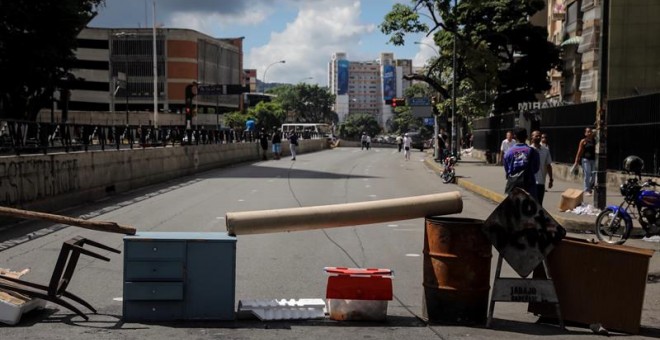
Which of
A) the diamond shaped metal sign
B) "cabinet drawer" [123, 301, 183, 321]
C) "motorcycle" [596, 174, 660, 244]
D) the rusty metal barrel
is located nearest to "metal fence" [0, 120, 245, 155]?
"cabinet drawer" [123, 301, 183, 321]

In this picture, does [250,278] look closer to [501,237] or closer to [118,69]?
[501,237]

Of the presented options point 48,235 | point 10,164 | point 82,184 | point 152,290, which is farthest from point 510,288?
point 82,184

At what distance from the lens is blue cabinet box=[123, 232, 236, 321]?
6.32 metres

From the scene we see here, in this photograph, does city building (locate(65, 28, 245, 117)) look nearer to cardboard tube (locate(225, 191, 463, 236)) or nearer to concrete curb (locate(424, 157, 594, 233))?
concrete curb (locate(424, 157, 594, 233))

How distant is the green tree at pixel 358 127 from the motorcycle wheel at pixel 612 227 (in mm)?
155718

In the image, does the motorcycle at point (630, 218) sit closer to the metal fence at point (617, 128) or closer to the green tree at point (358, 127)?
the metal fence at point (617, 128)

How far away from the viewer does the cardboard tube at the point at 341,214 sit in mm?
6582

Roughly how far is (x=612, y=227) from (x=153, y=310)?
8.51m

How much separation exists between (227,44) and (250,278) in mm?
123206

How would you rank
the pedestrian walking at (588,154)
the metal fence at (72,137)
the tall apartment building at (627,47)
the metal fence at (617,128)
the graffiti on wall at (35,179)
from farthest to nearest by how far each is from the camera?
1. the tall apartment building at (627,47)
2. the metal fence at (617,128)
3. the pedestrian walking at (588,154)
4. the metal fence at (72,137)
5. the graffiti on wall at (35,179)

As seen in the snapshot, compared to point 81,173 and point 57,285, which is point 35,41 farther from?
point 57,285

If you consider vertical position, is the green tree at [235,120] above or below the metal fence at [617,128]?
above

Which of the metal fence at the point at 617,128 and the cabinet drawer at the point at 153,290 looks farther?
the metal fence at the point at 617,128

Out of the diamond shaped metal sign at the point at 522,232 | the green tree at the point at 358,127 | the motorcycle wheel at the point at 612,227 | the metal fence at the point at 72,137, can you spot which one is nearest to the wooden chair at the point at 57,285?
the diamond shaped metal sign at the point at 522,232
